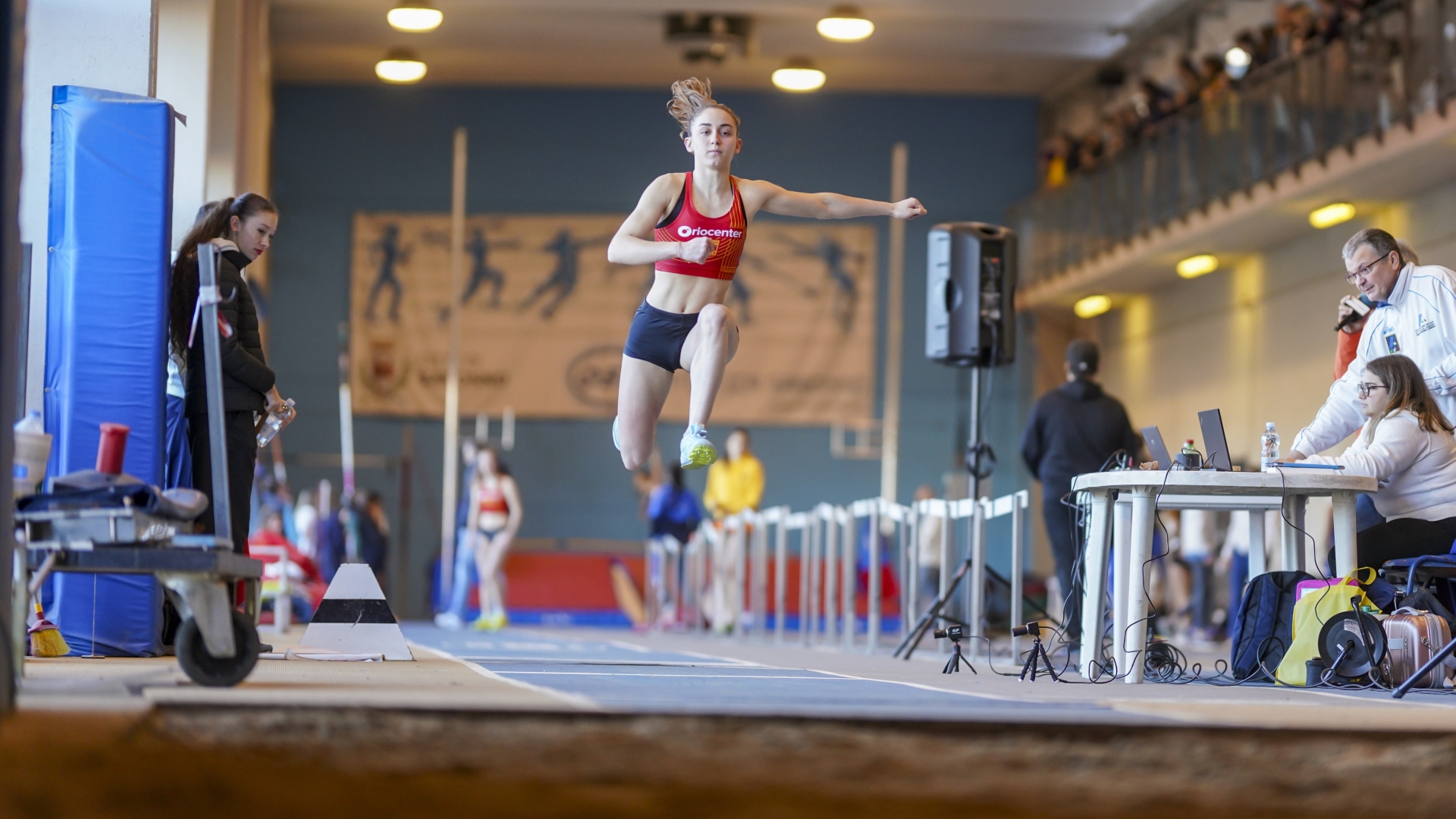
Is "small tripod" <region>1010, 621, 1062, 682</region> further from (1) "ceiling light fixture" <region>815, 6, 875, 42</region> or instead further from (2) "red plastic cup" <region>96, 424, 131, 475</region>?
(1) "ceiling light fixture" <region>815, 6, 875, 42</region>

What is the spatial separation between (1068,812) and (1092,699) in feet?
4.65

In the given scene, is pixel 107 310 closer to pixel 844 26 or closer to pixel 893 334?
pixel 844 26

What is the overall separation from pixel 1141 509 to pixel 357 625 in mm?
2646

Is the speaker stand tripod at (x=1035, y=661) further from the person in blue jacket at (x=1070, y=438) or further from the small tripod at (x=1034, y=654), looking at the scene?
the person in blue jacket at (x=1070, y=438)

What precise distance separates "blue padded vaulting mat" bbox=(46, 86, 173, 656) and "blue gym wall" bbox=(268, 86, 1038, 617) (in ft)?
45.4

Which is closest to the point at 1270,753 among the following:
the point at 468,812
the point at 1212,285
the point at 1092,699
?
the point at 1092,699

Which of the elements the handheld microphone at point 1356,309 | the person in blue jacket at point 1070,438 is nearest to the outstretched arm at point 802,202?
the handheld microphone at point 1356,309

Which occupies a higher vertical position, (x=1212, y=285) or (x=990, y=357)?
(x=1212, y=285)

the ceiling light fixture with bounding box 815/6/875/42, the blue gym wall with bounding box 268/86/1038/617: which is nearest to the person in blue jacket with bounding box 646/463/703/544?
the ceiling light fixture with bounding box 815/6/875/42

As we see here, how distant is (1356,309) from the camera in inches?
231

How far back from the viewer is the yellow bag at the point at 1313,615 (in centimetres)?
493

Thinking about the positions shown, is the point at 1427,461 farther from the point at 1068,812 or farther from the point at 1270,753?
the point at 1068,812

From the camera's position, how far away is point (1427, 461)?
17.2ft

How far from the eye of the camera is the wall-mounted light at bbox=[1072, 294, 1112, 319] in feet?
59.5
